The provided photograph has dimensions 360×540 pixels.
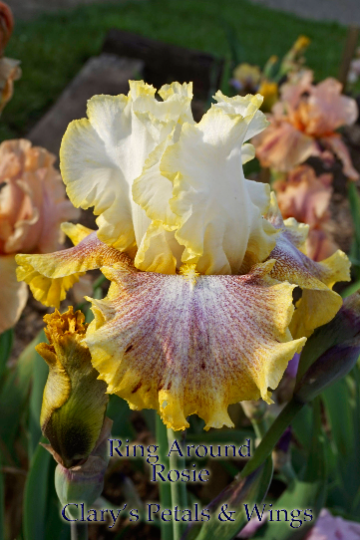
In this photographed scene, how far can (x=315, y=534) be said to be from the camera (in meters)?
0.98

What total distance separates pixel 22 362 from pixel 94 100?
30.9 inches

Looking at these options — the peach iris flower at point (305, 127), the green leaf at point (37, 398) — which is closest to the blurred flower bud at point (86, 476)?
the green leaf at point (37, 398)

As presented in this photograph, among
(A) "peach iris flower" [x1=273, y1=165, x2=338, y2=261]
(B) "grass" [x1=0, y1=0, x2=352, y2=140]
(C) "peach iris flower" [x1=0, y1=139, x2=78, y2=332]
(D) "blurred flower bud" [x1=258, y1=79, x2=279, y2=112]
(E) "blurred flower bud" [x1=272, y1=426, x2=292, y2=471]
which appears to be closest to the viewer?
(E) "blurred flower bud" [x1=272, y1=426, x2=292, y2=471]

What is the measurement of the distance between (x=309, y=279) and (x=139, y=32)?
5.96m

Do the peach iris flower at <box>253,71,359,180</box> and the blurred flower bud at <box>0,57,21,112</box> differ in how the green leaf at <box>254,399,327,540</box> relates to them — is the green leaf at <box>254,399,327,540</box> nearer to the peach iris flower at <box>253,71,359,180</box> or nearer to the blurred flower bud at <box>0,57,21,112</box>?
the blurred flower bud at <box>0,57,21,112</box>

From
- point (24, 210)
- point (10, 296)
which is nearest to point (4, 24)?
point (24, 210)

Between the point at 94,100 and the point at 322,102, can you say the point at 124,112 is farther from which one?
the point at 322,102

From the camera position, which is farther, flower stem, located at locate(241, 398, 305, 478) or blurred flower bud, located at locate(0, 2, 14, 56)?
blurred flower bud, located at locate(0, 2, 14, 56)

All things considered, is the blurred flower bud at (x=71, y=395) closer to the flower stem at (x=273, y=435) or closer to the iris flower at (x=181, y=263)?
the iris flower at (x=181, y=263)

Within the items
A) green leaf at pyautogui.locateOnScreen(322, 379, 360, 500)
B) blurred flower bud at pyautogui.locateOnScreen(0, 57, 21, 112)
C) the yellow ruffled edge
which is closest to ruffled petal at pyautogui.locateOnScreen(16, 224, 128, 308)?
the yellow ruffled edge

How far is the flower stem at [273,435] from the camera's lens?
29.2 inches

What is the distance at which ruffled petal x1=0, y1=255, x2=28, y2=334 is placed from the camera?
1085mm

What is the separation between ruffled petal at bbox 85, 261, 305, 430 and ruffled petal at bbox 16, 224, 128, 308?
117mm

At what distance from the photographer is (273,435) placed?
0.74 m
